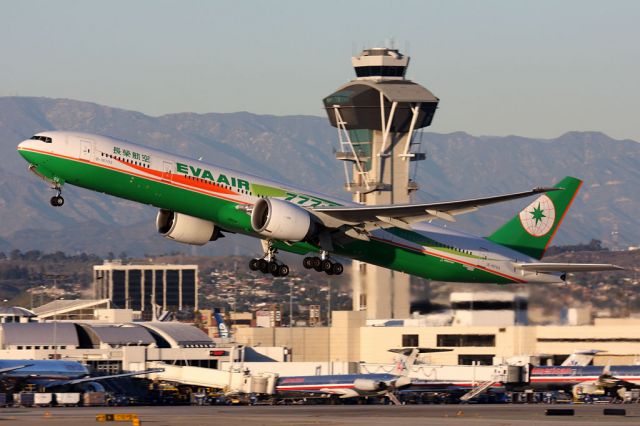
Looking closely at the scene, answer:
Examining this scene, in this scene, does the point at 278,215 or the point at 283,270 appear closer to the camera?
the point at 278,215

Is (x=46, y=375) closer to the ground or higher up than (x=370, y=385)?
higher up

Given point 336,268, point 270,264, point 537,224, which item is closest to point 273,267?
point 270,264

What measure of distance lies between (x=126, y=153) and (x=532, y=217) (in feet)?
A: 83.6

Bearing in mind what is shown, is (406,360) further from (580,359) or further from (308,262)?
(308,262)

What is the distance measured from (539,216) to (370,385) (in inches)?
599

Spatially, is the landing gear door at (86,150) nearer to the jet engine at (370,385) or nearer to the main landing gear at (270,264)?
the main landing gear at (270,264)

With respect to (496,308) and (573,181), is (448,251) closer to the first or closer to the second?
(573,181)

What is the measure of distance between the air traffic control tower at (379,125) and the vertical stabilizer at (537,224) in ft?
310

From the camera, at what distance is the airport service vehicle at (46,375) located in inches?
3310

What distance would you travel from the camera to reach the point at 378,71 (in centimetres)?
18188

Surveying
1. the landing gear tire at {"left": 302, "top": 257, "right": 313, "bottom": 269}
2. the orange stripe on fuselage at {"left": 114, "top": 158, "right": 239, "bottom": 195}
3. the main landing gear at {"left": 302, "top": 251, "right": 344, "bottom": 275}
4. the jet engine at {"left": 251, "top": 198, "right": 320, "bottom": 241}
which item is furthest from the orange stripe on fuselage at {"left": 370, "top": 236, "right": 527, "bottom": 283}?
the orange stripe on fuselage at {"left": 114, "top": 158, "right": 239, "bottom": 195}

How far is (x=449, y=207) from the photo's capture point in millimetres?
62438

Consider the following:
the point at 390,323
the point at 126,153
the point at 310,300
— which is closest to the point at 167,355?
the point at 390,323

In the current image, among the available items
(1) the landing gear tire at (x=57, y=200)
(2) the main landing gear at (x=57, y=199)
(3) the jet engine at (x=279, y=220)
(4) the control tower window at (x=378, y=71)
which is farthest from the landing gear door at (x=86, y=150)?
(4) the control tower window at (x=378, y=71)
